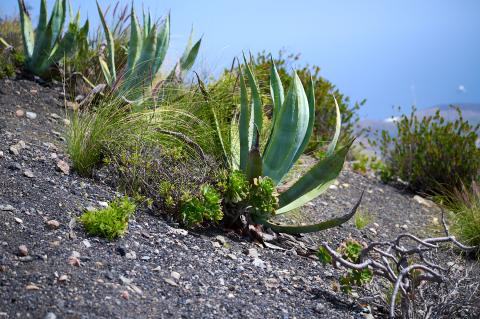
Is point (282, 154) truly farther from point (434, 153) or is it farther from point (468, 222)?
point (434, 153)

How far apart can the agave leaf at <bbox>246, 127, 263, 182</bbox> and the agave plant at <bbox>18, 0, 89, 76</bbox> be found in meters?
3.22

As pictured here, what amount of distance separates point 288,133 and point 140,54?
2.42 meters

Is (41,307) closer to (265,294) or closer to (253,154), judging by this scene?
(265,294)

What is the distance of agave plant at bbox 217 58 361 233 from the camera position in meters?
3.92

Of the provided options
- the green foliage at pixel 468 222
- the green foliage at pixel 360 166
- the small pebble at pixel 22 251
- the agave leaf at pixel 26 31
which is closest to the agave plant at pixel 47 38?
the agave leaf at pixel 26 31

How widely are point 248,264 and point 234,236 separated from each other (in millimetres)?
443

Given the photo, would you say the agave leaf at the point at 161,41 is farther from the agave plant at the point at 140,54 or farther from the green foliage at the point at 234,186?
the green foliage at the point at 234,186

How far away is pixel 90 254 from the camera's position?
3.13 metres

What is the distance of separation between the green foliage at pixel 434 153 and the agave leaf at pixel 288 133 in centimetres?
339

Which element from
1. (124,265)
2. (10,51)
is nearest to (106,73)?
(10,51)

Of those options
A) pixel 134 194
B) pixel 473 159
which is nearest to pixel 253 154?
pixel 134 194

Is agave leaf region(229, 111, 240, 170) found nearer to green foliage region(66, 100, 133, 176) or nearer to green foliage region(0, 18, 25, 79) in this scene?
green foliage region(66, 100, 133, 176)

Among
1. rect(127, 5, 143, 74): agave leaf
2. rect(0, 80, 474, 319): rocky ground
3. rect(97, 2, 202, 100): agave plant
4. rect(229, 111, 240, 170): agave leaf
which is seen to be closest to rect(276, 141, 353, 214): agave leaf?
rect(0, 80, 474, 319): rocky ground

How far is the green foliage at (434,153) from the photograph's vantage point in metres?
7.05
